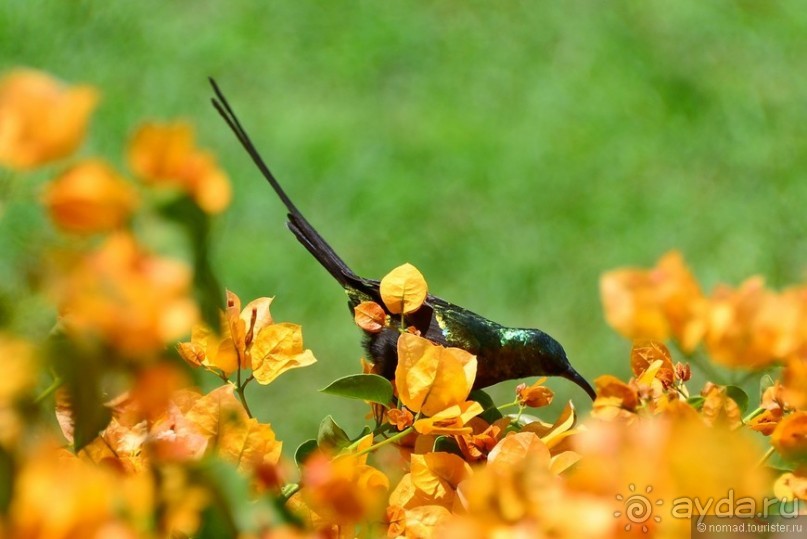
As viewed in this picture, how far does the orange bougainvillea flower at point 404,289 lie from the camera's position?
2.31 feet

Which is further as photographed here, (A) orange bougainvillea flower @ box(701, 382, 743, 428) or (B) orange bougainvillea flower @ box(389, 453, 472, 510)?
(B) orange bougainvillea flower @ box(389, 453, 472, 510)

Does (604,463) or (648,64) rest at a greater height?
(648,64)

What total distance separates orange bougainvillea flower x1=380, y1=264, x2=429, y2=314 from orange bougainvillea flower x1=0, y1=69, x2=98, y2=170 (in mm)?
372

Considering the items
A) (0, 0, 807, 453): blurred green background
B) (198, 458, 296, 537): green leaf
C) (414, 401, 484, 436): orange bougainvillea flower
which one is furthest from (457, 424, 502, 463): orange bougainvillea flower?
(0, 0, 807, 453): blurred green background

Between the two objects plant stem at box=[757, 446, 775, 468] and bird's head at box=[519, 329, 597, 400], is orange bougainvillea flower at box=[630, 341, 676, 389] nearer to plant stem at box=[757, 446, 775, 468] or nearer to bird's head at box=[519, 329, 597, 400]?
plant stem at box=[757, 446, 775, 468]

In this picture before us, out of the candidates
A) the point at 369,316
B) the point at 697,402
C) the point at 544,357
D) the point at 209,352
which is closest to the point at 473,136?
the point at 544,357

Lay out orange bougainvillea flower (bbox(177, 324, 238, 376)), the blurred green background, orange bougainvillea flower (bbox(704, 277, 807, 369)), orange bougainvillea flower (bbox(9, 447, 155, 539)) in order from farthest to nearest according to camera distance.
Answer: the blurred green background → orange bougainvillea flower (bbox(177, 324, 238, 376)) → orange bougainvillea flower (bbox(704, 277, 807, 369)) → orange bougainvillea flower (bbox(9, 447, 155, 539))

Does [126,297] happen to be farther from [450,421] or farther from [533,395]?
[533,395]

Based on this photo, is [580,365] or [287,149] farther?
[287,149]

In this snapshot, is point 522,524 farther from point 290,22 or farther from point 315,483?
point 290,22

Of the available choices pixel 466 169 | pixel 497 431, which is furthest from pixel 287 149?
pixel 497 431

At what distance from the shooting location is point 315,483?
0.40 m

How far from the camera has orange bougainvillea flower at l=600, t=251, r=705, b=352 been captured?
43cm

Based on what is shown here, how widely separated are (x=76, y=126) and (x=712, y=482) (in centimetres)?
21
